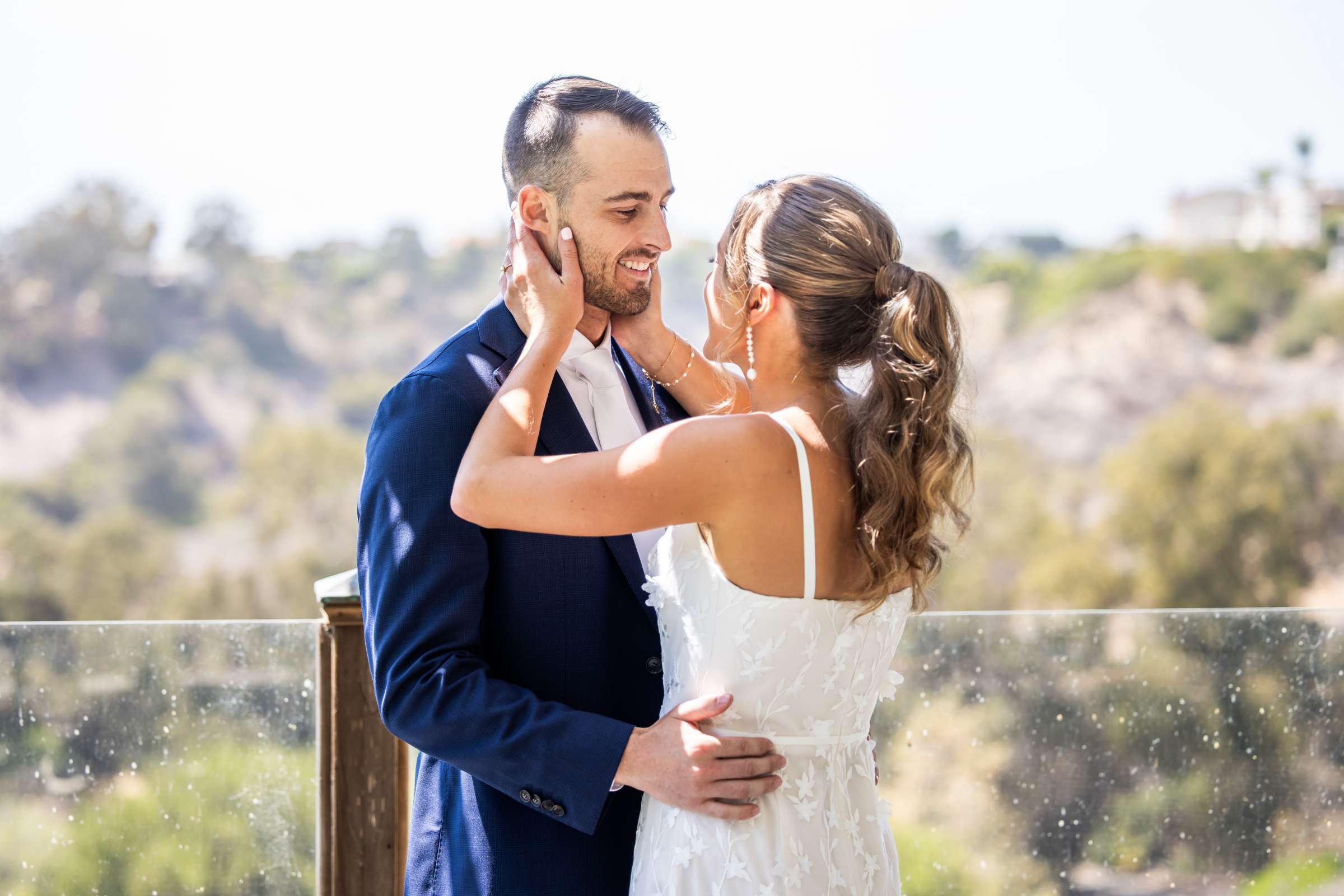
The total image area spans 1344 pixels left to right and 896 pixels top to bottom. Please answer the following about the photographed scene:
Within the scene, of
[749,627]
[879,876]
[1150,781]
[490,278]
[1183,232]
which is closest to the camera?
[749,627]

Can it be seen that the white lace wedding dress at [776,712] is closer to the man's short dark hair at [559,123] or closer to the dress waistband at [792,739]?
the dress waistband at [792,739]

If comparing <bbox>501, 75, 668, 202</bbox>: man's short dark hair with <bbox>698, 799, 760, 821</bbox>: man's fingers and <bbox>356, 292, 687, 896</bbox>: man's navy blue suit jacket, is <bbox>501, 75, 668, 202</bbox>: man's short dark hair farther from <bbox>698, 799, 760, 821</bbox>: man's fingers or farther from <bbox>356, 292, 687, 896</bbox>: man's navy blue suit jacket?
<bbox>698, 799, 760, 821</bbox>: man's fingers

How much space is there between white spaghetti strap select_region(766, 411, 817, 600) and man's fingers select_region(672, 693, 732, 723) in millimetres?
174

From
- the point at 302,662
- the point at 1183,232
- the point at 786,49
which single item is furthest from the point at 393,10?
the point at 302,662

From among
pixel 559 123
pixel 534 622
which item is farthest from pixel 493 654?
pixel 559 123

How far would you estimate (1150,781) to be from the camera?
8.59ft

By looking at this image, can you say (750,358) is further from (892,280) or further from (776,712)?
(776,712)

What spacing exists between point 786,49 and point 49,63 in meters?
19.3

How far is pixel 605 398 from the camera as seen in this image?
2018 millimetres

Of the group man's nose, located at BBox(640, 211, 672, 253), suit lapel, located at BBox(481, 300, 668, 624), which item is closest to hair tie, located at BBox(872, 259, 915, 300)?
man's nose, located at BBox(640, 211, 672, 253)

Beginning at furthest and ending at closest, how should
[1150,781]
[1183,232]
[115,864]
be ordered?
[1183,232] → [1150,781] → [115,864]

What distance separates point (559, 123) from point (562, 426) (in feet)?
1.65

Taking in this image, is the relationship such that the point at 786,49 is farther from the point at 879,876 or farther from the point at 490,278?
the point at 879,876

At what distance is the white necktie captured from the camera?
6.55ft
